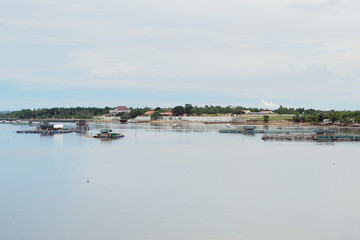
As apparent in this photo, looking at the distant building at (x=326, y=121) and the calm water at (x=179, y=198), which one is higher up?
the distant building at (x=326, y=121)

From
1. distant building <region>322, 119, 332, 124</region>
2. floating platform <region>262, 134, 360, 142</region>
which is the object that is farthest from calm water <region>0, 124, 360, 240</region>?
distant building <region>322, 119, 332, 124</region>

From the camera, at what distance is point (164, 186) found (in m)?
33.9

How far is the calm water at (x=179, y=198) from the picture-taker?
23016 mm

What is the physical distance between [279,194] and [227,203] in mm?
5229

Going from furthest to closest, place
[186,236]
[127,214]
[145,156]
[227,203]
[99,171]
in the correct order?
[145,156] < [99,171] < [227,203] < [127,214] < [186,236]

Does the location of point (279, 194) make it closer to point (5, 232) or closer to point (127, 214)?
point (127, 214)

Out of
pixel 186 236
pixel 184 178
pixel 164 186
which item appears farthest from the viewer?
pixel 184 178

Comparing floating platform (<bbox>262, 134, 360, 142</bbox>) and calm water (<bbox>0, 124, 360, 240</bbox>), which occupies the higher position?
floating platform (<bbox>262, 134, 360, 142</bbox>)

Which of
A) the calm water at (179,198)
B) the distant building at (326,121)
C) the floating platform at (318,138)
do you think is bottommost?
the calm water at (179,198)

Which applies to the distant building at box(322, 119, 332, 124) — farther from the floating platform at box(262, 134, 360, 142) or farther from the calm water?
the calm water

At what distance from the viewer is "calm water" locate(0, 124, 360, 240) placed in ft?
75.5

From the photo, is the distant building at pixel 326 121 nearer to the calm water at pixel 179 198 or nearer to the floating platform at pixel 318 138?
the floating platform at pixel 318 138

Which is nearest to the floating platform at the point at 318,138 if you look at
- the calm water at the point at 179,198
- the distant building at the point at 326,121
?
the calm water at the point at 179,198

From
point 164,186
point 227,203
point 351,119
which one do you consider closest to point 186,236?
point 227,203
